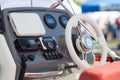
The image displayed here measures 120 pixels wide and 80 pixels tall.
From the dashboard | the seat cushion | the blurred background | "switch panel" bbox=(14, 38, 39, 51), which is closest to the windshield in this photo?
the dashboard

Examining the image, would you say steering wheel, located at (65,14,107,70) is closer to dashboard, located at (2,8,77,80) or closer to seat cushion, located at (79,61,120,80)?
dashboard, located at (2,8,77,80)

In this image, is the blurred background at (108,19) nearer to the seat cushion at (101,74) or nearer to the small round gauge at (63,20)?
the small round gauge at (63,20)

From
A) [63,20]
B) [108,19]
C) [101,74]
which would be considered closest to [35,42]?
[63,20]

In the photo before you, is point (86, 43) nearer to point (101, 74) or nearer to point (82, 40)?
point (82, 40)

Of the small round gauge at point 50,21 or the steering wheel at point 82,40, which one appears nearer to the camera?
the steering wheel at point 82,40

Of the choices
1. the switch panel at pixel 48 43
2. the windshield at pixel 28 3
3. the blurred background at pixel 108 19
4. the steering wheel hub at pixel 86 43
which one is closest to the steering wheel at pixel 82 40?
the steering wheel hub at pixel 86 43

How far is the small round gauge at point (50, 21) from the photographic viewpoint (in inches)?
76.8

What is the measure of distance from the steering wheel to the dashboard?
0.41ft

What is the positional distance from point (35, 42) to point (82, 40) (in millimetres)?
231

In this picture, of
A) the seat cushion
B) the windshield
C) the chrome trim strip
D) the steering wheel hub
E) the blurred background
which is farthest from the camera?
the blurred background

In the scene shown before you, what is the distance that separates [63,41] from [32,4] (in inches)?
12.7

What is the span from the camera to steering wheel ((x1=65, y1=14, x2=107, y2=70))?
1748mm

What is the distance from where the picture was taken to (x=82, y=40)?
6.01 ft

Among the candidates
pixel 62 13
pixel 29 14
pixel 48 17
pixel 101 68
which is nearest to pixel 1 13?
pixel 29 14
